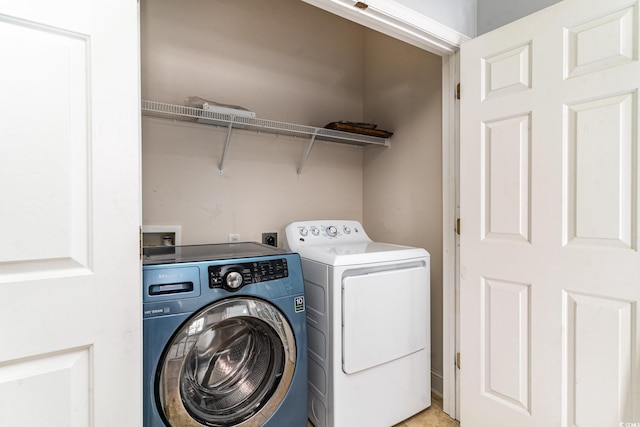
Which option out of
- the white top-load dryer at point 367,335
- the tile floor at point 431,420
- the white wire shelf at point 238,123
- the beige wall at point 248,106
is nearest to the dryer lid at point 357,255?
the white top-load dryer at point 367,335

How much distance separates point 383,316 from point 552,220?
867 millimetres

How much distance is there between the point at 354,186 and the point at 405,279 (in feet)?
3.56

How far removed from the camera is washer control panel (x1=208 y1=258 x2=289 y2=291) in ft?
3.99

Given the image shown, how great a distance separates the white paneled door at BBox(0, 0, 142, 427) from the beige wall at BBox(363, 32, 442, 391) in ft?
5.50

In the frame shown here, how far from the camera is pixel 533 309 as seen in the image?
4.26 feet

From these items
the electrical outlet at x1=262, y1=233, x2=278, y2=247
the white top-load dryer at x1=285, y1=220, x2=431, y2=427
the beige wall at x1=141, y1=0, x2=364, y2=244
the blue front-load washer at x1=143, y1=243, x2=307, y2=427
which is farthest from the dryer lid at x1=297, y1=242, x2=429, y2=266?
A: the beige wall at x1=141, y1=0, x2=364, y2=244

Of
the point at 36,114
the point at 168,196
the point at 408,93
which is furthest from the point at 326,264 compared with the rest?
the point at 408,93

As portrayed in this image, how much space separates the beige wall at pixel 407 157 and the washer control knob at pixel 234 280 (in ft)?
4.24

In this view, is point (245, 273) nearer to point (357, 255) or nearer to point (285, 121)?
point (357, 255)

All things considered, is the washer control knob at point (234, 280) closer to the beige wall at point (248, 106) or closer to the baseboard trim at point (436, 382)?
the beige wall at point (248, 106)

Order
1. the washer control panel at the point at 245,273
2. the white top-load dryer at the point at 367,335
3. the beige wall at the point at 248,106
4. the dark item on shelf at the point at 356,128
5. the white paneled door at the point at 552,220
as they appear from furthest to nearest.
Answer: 1. the dark item on shelf at the point at 356,128
2. the beige wall at the point at 248,106
3. the white top-load dryer at the point at 367,335
4. the washer control panel at the point at 245,273
5. the white paneled door at the point at 552,220

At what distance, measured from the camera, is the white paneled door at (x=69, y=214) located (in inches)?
29.6

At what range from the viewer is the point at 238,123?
1746 mm

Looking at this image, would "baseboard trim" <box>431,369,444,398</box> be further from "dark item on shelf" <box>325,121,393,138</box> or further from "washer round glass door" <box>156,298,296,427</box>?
"dark item on shelf" <box>325,121,393,138</box>
